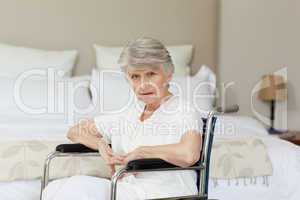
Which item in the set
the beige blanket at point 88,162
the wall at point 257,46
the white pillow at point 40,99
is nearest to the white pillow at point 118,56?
the wall at point 257,46

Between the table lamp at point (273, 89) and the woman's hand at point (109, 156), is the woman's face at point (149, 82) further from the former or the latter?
the table lamp at point (273, 89)

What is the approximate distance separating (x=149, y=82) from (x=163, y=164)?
32 centimetres

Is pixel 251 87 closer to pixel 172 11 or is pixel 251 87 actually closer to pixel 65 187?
pixel 172 11

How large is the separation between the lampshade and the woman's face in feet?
7.52

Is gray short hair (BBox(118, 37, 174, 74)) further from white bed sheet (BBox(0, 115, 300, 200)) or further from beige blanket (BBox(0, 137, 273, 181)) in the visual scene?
white bed sheet (BBox(0, 115, 300, 200))

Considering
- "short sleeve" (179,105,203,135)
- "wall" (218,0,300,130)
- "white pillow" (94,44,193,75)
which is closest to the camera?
"short sleeve" (179,105,203,135)

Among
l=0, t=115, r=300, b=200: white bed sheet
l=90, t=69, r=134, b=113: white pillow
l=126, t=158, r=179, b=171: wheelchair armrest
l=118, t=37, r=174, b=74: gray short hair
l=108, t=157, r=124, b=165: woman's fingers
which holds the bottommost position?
l=0, t=115, r=300, b=200: white bed sheet

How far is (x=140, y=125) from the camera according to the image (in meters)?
1.85

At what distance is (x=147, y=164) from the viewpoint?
1643mm

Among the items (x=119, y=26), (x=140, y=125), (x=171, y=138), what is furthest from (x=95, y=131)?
(x=119, y=26)

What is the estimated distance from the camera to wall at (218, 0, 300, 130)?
12.9 ft

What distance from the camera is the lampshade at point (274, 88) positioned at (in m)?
3.95

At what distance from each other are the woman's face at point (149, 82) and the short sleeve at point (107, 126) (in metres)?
→ 0.17

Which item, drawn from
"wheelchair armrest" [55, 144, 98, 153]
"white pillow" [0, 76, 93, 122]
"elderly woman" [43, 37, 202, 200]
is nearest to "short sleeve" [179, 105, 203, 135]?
"elderly woman" [43, 37, 202, 200]
